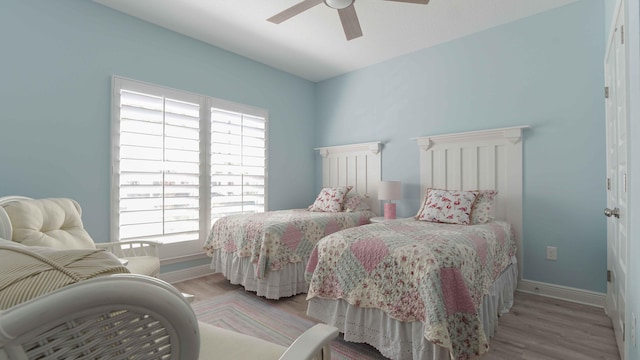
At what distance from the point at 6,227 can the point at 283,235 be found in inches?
75.8

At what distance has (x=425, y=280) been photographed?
66.0 inches

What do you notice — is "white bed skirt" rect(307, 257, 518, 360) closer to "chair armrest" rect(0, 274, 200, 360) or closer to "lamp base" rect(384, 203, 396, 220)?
"lamp base" rect(384, 203, 396, 220)

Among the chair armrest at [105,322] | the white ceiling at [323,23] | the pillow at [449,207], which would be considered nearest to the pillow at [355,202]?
the pillow at [449,207]

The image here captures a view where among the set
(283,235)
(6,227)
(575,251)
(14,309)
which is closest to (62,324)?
(14,309)

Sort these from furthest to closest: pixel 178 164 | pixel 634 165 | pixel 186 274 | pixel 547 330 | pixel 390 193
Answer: pixel 390 193, pixel 186 274, pixel 178 164, pixel 547 330, pixel 634 165

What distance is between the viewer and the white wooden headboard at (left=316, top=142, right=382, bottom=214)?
4.26 meters

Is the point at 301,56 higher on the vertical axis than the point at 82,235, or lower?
higher

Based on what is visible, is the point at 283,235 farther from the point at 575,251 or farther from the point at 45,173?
the point at 575,251

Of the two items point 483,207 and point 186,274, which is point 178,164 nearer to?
point 186,274

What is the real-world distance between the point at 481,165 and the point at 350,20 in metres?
2.07

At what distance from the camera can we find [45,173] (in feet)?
8.56

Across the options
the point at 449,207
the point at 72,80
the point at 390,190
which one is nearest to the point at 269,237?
the point at 390,190

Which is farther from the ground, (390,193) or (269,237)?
(390,193)

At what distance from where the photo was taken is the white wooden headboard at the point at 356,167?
168 inches
